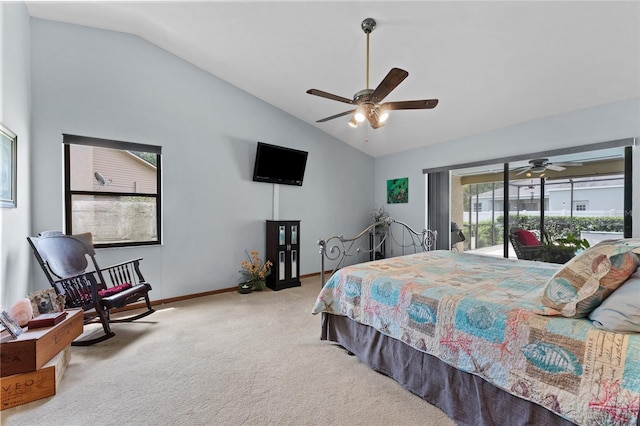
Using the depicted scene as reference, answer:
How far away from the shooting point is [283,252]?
4438 mm

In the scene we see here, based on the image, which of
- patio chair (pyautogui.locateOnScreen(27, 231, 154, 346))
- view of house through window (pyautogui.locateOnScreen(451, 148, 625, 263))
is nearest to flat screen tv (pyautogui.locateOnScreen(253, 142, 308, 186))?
patio chair (pyautogui.locateOnScreen(27, 231, 154, 346))

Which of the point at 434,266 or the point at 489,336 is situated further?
the point at 434,266

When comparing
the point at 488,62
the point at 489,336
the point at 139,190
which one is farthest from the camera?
the point at 139,190

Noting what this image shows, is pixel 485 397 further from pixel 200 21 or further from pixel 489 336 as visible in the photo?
pixel 200 21

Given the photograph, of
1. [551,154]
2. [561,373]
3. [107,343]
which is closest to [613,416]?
[561,373]

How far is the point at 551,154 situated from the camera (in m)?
3.70

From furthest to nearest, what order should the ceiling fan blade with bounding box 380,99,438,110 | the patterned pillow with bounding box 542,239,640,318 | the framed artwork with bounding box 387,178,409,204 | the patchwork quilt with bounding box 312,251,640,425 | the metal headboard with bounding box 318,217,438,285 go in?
the framed artwork with bounding box 387,178,409,204, the metal headboard with bounding box 318,217,438,285, the ceiling fan blade with bounding box 380,99,438,110, the patterned pillow with bounding box 542,239,640,318, the patchwork quilt with bounding box 312,251,640,425

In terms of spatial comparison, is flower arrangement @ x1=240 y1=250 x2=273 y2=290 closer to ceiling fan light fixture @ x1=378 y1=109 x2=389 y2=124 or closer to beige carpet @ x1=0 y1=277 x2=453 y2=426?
beige carpet @ x1=0 y1=277 x2=453 y2=426

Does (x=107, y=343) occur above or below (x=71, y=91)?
below

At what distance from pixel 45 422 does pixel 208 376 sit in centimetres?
88

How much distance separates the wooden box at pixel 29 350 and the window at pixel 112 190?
1.61 metres

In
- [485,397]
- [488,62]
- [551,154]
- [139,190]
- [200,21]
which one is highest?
[200,21]

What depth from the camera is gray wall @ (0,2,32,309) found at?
222cm

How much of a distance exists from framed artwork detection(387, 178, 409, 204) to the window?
14.1ft
